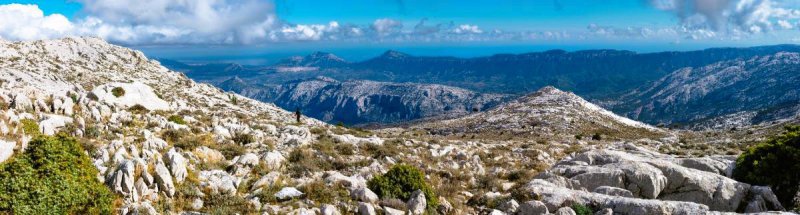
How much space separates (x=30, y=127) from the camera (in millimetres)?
17984

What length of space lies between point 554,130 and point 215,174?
6579 cm

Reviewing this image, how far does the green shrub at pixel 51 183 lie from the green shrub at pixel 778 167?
27286mm

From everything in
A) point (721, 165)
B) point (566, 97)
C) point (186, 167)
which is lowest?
point (566, 97)

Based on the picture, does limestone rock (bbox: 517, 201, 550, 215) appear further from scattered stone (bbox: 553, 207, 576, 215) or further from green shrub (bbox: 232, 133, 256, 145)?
green shrub (bbox: 232, 133, 256, 145)

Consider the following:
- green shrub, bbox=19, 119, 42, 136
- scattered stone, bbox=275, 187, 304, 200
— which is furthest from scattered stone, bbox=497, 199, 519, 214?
green shrub, bbox=19, 119, 42, 136

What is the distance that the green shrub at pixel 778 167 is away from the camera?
1988 centimetres

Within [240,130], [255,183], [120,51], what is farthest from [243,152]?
[120,51]

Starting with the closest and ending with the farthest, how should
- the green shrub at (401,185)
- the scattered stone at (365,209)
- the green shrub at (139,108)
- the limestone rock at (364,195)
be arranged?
the scattered stone at (365,209)
the limestone rock at (364,195)
the green shrub at (401,185)
the green shrub at (139,108)

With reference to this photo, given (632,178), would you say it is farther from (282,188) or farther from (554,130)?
(554,130)

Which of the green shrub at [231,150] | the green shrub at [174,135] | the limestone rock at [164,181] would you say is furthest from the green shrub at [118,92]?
the limestone rock at [164,181]

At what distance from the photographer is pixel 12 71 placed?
58.4m

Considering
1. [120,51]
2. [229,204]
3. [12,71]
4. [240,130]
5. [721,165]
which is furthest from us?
[120,51]

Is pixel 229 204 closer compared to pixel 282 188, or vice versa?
pixel 229 204

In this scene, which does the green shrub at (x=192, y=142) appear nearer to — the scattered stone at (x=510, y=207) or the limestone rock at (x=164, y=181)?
the limestone rock at (x=164, y=181)
